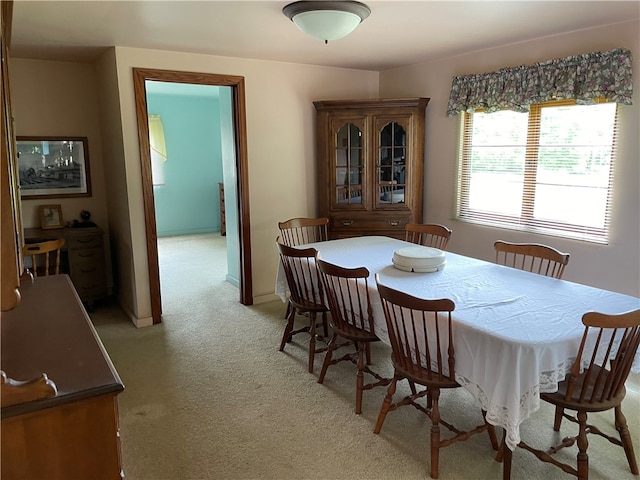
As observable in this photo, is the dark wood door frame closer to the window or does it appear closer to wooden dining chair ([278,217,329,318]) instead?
wooden dining chair ([278,217,329,318])

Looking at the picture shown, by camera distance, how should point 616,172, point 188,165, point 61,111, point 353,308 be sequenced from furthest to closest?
point 188,165, point 61,111, point 616,172, point 353,308

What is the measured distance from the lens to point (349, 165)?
15.0 feet

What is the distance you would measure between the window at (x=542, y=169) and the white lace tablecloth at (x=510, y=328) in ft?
3.46

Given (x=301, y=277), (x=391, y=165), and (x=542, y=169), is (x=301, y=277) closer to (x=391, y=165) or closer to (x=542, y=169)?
(x=391, y=165)

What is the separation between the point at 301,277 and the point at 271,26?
1.70 meters

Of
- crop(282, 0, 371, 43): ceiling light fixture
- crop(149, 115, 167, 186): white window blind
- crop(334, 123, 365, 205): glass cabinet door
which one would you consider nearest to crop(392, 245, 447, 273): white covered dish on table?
crop(282, 0, 371, 43): ceiling light fixture

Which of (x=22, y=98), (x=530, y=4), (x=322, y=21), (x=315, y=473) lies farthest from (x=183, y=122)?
(x=315, y=473)

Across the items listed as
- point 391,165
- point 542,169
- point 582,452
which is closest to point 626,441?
point 582,452

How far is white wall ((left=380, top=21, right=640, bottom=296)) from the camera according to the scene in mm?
3121

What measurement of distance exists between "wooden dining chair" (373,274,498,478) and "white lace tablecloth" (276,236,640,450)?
0.07 meters

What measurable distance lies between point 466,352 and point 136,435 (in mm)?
1786

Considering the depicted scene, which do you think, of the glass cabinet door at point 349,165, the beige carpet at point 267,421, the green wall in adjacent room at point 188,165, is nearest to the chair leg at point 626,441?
the beige carpet at point 267,421

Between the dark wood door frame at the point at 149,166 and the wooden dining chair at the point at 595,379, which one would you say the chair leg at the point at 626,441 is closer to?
the wooden dining chair at the point at 595,379

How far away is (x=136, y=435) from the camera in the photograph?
8.23ft
